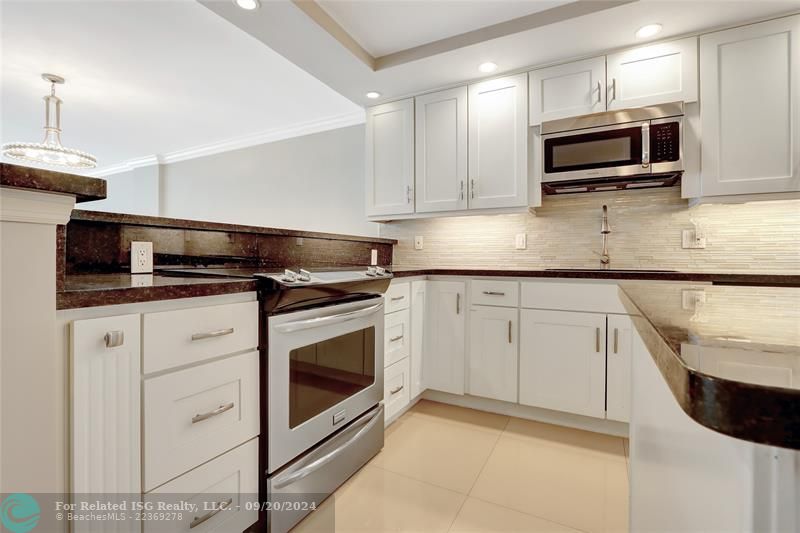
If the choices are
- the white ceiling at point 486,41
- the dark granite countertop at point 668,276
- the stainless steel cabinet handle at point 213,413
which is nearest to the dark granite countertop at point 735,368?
the stainless steel cabinet handle at point 213,413

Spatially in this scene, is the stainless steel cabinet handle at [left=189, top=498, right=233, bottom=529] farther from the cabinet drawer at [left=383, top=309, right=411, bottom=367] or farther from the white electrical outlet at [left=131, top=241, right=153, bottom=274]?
the cabinet drawer at [left=383, top=309, right=411, bottom=367]

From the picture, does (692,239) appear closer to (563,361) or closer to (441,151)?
(563,361)

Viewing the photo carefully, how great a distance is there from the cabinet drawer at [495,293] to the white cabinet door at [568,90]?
1.07 metres

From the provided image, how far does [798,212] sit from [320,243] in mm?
2786

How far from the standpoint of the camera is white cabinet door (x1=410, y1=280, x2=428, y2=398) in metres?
2.37

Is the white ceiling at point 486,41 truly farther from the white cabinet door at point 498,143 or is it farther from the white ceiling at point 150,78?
the white ceiling at point 150,78

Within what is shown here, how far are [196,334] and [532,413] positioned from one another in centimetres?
205

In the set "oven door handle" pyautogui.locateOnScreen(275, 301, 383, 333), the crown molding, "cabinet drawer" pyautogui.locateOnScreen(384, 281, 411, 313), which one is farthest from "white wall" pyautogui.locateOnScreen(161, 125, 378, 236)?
"oven door handle" pyautogui.locateOnScreen(275, 301, 383, 333)

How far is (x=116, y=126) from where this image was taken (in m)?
4.18

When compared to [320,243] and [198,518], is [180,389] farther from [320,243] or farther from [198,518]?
[320,243]

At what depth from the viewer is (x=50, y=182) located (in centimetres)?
74

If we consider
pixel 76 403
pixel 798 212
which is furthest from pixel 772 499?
pixel 798 212

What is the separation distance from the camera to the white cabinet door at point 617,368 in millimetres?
1990

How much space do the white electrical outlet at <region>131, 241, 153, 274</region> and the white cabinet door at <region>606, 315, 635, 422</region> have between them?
87.4 inches
